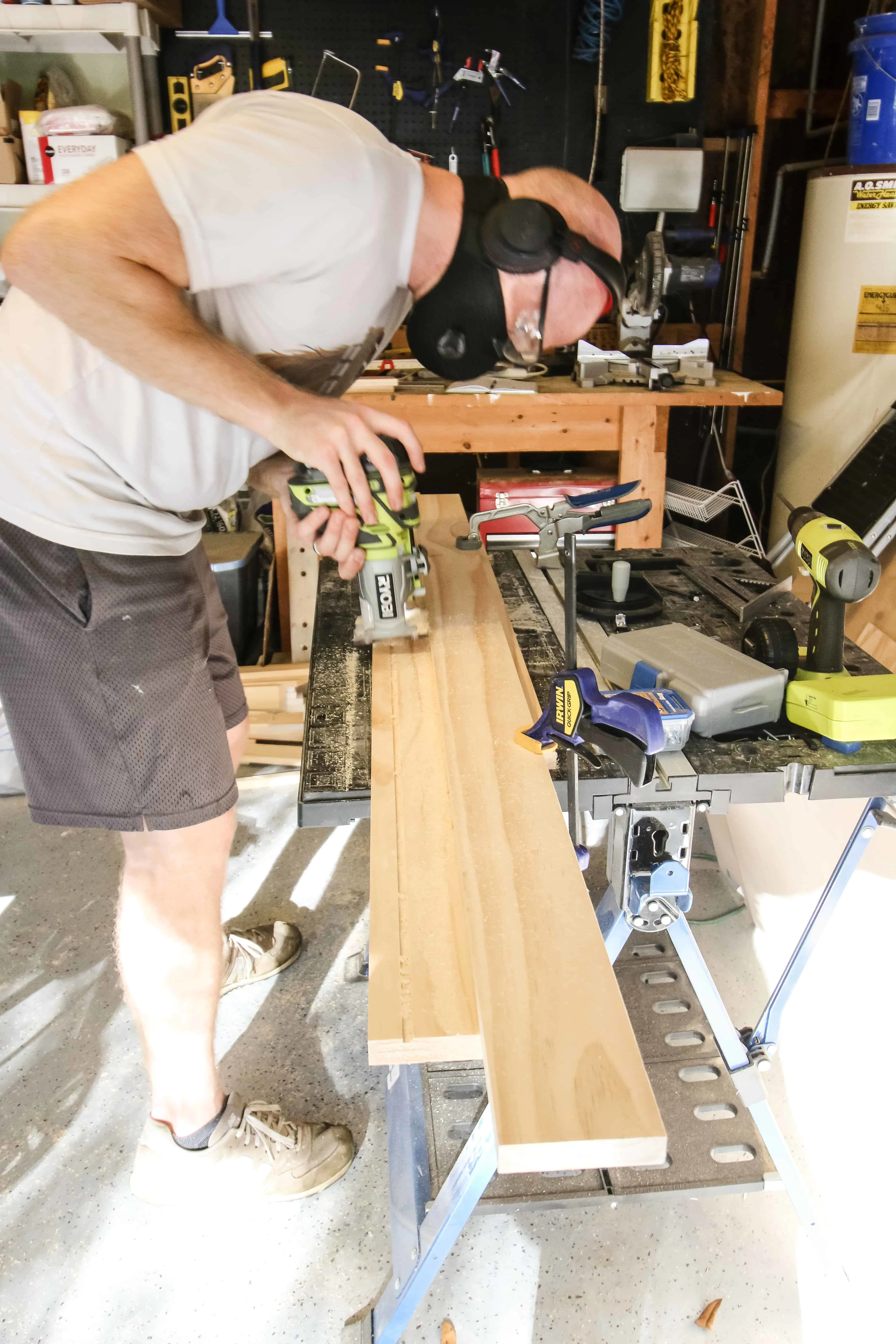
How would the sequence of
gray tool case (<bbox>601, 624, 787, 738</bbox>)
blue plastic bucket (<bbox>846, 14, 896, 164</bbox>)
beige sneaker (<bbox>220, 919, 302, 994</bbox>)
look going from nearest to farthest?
gray tool case (<bbox>601, 624, 787, 738</bbox>) < beige sneaker (<bbox>220, 919, 302, 994</bbox>) < blue plastic bucket (<bbox>846, 14, 896, 164</bbox>)

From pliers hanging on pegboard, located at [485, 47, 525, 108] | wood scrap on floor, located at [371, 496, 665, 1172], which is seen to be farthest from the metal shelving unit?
wood scrap on floor, located at [371, 496, 665, 1172]

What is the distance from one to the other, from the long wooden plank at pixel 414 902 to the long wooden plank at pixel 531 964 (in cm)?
2

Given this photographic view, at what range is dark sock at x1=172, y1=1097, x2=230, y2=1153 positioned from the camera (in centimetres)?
157

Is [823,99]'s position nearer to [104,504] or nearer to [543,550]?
[543,550]

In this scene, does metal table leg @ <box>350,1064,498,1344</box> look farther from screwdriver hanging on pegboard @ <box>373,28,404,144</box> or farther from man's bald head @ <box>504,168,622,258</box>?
screwdriver hanging on pegboard @ <box>373,28,404,144</box>

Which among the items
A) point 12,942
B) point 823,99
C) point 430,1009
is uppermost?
point 823,99

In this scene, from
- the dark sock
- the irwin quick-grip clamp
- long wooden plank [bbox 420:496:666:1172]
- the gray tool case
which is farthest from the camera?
the dark sock

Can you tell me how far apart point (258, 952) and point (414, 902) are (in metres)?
1.17

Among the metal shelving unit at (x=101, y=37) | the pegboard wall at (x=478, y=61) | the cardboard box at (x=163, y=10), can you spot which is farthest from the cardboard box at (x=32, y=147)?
the pegboard wall at (x=478, y=61)

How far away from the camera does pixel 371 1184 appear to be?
1.65m

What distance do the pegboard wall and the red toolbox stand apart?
1.13 meters

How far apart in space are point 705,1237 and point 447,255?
5.24 feet

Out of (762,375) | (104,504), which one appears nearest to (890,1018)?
(104,504)

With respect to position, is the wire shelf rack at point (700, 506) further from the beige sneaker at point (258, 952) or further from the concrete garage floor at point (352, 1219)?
the beige sneaker at point (258, 952)
